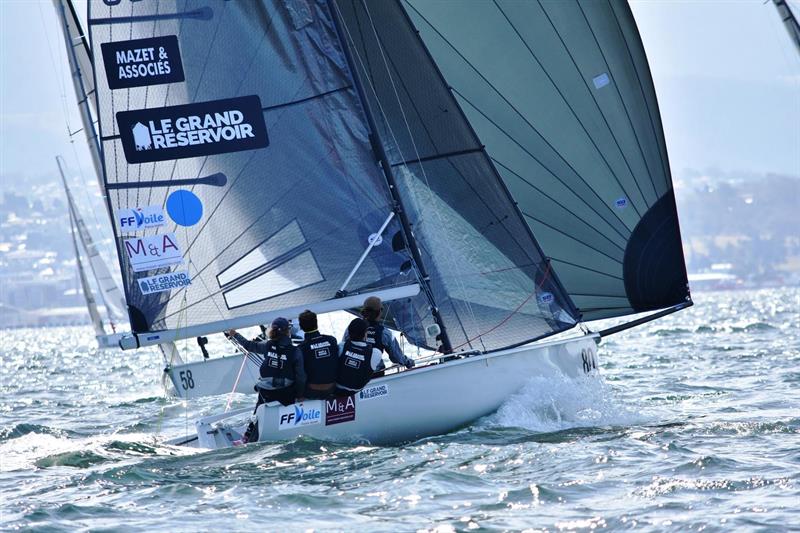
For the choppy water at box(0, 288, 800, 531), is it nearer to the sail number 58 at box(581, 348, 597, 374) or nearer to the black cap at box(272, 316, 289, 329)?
the sail number 58 at box(581, 348, 597, 374)

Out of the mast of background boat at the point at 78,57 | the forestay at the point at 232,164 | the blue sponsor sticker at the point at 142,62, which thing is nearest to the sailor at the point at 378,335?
the forestay at the point at 232,164

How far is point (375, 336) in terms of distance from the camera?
716cm

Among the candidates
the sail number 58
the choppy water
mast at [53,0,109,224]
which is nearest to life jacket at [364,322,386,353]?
the choppy water

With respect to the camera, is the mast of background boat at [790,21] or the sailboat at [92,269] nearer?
the mast of background boat at [790,21]

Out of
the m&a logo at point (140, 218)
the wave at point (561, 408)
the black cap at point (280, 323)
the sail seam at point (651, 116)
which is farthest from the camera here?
the sail seam at point (651, 116)

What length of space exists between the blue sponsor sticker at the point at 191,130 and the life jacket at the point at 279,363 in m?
1.32

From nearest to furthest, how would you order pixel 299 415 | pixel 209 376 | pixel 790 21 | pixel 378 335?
pixel 299 415, pixel 378 335, pixel 209 376, pixel 790 21

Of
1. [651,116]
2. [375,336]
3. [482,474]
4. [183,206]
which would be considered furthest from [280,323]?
[651,116]

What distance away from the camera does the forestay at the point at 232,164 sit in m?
7.55

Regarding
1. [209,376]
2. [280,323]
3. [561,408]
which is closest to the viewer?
[280,323]

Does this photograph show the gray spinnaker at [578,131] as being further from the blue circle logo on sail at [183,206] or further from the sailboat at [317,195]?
the blue circle logo on sail at [183,206]

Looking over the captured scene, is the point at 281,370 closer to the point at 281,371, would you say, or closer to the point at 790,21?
the point at 281,371

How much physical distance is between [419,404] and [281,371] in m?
0.77

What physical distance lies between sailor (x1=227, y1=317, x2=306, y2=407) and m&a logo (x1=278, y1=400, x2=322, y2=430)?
107 mm
